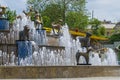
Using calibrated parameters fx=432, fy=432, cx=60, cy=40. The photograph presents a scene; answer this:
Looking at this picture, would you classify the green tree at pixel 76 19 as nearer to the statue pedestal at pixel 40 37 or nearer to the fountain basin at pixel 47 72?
the statue pedestal at pixel 40 37

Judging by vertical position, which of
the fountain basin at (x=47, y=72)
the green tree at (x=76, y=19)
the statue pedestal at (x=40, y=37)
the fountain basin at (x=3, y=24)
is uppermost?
the green tree at (x=76, y=19)

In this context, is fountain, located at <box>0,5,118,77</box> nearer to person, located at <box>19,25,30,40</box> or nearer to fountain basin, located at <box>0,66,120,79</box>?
person, located at <box>19,25,30,40</box>

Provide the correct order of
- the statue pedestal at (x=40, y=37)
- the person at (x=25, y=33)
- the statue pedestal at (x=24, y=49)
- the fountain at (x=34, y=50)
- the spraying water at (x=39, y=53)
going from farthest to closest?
the statue pedestal at (x=40, y=37), the spraying water at (x=39, y=53), the statue pedestal at (x=24, y=49), the fountain at (x=34, y=50), the person at (x=25, y=33)

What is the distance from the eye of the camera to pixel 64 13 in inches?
2608

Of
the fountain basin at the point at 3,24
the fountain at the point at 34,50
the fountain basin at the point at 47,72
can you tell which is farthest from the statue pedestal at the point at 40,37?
the fountain basin at the point at 47,72

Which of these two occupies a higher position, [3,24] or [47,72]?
[3,24]

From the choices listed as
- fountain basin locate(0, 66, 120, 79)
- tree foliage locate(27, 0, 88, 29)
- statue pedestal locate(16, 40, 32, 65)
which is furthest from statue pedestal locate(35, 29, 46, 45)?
tree foliage locate(27, 0, 88, 29)

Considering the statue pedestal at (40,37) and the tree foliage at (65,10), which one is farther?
the tree foliage at (65,10)

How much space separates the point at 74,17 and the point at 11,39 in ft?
136

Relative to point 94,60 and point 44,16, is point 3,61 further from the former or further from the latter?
point 44,16

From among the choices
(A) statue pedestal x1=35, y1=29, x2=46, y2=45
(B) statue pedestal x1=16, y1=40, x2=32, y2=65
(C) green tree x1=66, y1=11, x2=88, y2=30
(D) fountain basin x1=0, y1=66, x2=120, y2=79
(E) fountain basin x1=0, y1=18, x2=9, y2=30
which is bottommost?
(D) fountain basin x1=0, y1=66, x2=120, y2=79

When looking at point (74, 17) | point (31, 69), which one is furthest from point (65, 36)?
point (74, 17)

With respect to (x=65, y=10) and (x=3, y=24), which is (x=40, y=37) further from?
(x=65, y=10)

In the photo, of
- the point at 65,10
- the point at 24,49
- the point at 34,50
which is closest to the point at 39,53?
the point at 34,50
